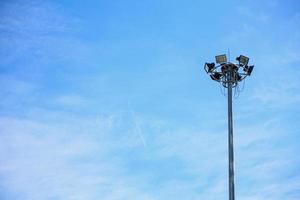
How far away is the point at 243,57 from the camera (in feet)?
110

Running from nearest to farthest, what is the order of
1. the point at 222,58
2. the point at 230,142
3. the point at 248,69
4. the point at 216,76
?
the point at 230,142
the point at 222,58
the point at 216,76
the point at 248,69

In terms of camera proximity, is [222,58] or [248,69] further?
[248,69]

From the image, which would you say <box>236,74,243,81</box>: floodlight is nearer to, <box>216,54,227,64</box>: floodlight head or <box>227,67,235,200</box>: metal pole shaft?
<box>227,67,235,200</box>: metal pole shaft

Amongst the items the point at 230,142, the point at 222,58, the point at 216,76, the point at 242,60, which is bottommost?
the point at 230,142

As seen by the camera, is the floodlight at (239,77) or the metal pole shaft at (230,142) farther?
the floodlight at (239,77)

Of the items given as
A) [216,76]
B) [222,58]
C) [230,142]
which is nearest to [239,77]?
[216,76]

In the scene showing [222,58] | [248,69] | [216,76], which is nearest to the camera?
[222,58]

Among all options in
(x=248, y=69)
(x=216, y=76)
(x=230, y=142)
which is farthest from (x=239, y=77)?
(x=230, y=142)

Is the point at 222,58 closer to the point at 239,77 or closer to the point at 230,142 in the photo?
the point at 239,77

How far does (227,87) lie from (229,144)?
4408 mm

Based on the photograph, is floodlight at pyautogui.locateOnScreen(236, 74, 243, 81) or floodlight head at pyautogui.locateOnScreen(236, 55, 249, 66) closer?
floodlight at pyautogui.locateOnScreen(236, 74, 243, 81)

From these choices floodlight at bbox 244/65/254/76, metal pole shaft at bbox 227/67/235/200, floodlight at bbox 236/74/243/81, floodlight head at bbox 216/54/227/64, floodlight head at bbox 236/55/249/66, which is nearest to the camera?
metal pole shaft at bbox 227/67/235/200

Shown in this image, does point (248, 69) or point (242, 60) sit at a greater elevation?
point (242, 60)

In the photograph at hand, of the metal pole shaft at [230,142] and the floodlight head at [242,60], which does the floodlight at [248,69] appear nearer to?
the floodlight head at [242,60]
